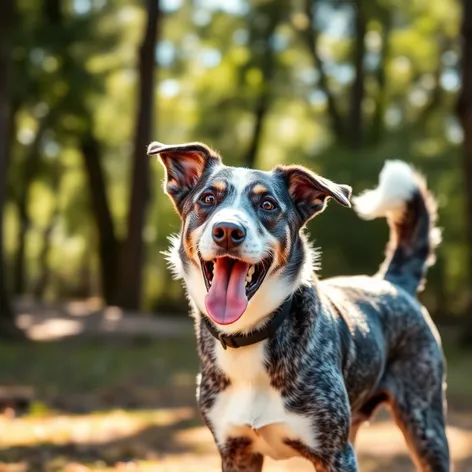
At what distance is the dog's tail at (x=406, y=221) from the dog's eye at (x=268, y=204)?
5.60 ft

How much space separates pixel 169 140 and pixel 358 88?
974 centimetres

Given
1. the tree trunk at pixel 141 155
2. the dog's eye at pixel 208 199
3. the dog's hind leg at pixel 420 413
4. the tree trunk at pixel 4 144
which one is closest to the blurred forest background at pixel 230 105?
the tree trunk at pixel 141 155

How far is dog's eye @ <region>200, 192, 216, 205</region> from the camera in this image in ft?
14.6

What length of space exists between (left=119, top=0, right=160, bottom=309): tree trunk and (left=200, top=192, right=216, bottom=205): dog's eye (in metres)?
16.8

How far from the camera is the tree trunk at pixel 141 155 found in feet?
69.8

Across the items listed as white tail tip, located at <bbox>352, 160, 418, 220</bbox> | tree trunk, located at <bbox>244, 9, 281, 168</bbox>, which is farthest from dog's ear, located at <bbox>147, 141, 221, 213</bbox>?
tree trunk, located at <bbox>244, 9, 281, 168</bbox>

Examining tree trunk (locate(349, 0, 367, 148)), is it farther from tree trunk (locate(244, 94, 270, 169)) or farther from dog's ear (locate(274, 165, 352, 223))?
dog's ear (locate(274, 165, 352, 223))

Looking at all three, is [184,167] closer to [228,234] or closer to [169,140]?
[228,234]

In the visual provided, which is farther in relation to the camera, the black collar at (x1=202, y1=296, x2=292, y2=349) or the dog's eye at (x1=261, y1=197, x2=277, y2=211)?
the black collar at (x1=202, y1=296, x2=292, y2=349)

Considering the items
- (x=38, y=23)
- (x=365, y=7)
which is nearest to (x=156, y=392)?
(x=38, y=23)

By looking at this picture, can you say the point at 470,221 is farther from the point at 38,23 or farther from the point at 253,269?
the point at 253,269

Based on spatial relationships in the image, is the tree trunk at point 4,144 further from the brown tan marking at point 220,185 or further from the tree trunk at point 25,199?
the brown tan marking at point 220,185

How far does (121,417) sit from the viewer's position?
379 inches

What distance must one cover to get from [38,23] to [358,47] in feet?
34.8
